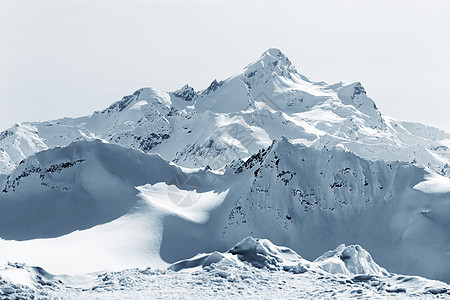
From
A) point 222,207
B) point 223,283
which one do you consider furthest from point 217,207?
point 223,283

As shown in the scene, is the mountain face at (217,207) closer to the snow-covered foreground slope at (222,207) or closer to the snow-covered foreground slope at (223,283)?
the snow-covered foreground slope at (222,207)

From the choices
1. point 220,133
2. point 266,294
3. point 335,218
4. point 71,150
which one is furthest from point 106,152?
point 220,133

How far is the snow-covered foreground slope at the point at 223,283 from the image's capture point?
30953 millimetres

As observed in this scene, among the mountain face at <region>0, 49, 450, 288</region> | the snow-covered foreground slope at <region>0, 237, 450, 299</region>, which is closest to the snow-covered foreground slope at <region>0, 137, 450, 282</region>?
the mountain face at <region>0, 49, 450, 288</region>

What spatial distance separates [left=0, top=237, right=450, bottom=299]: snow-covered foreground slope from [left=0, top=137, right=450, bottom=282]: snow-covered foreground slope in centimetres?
2704

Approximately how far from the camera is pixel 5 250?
201 ft

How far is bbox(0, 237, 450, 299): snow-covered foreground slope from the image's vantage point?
3095 centimetres

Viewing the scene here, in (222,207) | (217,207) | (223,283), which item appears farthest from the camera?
(217,207)

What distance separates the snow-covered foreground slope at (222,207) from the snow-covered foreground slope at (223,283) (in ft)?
88.7

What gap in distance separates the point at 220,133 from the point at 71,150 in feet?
243

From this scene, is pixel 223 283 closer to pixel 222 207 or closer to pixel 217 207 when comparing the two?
pixel 222 207

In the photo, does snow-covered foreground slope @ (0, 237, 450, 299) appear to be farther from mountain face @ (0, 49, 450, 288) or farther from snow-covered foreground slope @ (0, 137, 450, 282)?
snow-covered foreground slope @ (0, 137, 450, 282)

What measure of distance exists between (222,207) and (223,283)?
44.8m

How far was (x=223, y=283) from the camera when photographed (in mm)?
32594
